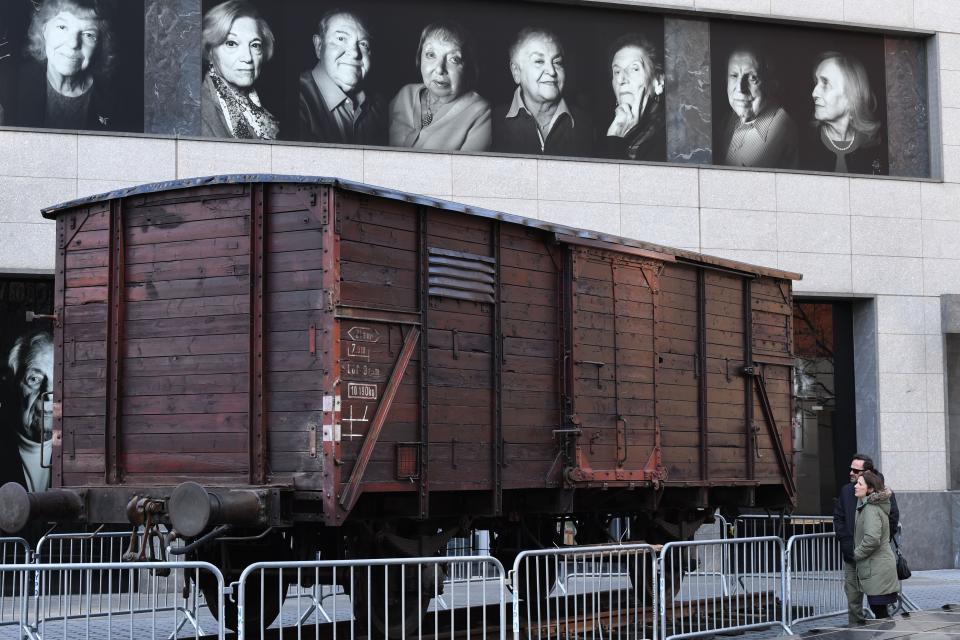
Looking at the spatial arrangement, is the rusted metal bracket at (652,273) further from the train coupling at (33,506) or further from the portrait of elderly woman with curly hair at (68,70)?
the portrait of elderly woman with curly hair at (68,70)

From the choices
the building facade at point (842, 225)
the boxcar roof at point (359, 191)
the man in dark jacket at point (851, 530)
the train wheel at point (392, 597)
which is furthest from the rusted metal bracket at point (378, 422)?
the building facade at point (842, 225)

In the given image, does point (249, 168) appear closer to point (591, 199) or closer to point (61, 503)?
point (591, 199)

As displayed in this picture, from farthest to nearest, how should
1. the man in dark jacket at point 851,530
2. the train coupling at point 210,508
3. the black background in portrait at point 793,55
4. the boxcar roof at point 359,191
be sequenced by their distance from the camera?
1. the black background in portrait at point 793,55
2. the man in dark jacket at point 851,530
3. the boxcar roof at point 359,191
4. the train coupling at point 210,508

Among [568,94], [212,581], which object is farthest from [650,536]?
[568,94]

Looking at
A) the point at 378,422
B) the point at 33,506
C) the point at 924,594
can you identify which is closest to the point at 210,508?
the point at 378,422

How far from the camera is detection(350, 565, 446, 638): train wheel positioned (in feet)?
35.4

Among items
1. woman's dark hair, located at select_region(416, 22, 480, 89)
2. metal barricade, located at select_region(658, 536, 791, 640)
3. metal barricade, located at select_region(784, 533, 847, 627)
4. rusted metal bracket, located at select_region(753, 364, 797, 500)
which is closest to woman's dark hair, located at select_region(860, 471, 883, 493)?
metal barricade, located at select_region(784, 533, 847, 627)

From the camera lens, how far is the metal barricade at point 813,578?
13258mm

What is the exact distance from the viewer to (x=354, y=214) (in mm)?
10516

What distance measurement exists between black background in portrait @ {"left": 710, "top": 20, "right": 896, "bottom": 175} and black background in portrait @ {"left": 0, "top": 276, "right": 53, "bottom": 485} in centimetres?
998

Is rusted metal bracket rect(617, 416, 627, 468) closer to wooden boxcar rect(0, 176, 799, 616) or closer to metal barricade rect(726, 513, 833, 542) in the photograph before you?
wooden boxcar rect(0, 176, 799, 616)

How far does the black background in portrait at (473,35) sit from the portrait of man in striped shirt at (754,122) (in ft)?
4.72

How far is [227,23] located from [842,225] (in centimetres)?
968

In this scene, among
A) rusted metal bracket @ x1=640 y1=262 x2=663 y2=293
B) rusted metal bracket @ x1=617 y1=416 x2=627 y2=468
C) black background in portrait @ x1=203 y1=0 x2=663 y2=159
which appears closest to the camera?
rusted metal bracket @ x1=617 y1=416 x2=627 y2=468
